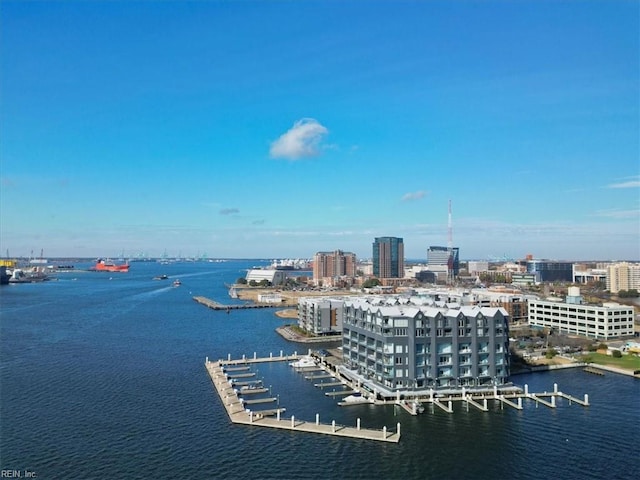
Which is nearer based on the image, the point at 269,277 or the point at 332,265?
the point at 269,277

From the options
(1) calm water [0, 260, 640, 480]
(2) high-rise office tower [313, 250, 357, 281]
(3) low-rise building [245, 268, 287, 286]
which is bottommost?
(1) calm water [0, 260, 640, 480]

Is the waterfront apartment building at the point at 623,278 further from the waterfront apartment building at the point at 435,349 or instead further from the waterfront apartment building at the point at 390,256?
the waterfront apartment building at the point at 435,349

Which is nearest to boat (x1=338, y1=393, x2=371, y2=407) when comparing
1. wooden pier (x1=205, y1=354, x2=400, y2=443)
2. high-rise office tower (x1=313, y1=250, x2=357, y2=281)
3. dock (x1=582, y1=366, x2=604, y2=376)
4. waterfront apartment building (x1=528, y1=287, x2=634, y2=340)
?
wooden pier (x1=205, y1=354, x2=400, y2=443)

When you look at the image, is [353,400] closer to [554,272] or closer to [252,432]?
[252,432]

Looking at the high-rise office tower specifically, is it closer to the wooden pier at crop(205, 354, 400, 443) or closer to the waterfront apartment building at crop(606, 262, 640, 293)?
the waterfront apartment building at crop(606, 262, 640, 293)

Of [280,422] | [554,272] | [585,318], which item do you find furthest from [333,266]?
[280,422]

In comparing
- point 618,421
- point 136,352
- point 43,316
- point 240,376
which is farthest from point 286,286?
point 618,421
